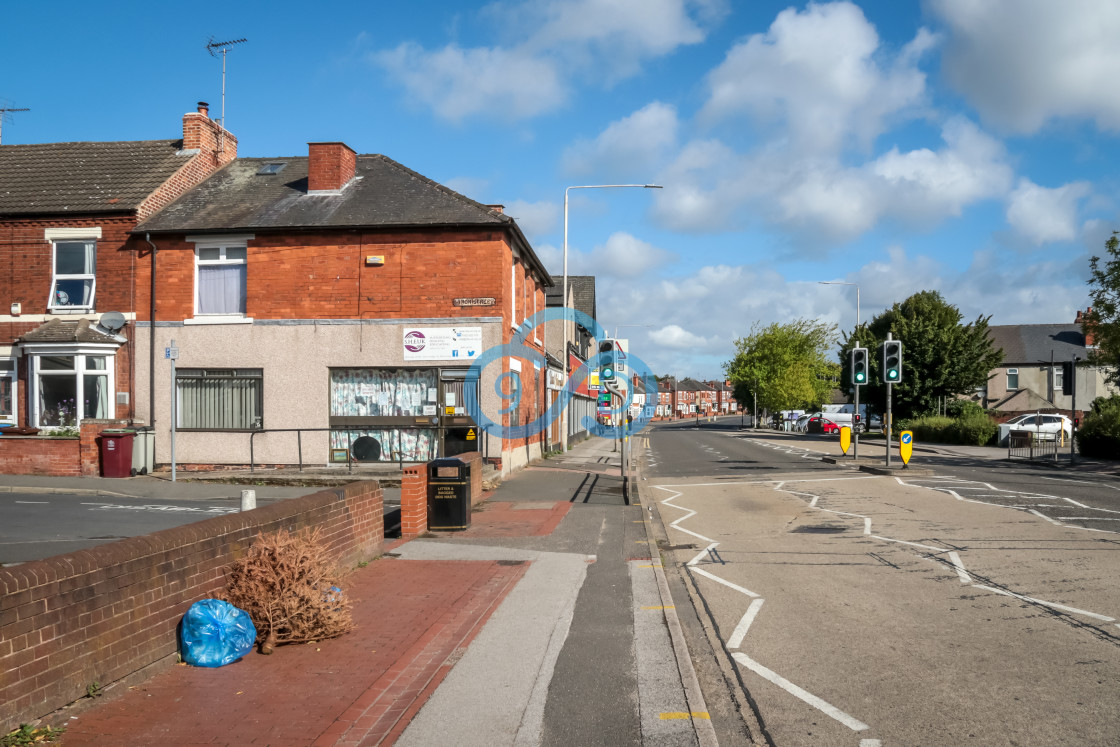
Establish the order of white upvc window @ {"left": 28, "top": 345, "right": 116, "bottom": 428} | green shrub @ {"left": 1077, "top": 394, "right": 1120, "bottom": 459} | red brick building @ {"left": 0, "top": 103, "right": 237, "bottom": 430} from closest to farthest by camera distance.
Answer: white upvc window @ {"left": 28, "top": 345, "right": 116, "bottom": 428}, red brick building @ {"left": 0, "top": 103, "right": 237, "bottom": 430}, green shrub @ {"left": 1077, "top": 394, "right": 1120, "bottom": 459}

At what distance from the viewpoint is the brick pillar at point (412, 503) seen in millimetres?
12172

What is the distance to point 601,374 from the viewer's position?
60.4 ft

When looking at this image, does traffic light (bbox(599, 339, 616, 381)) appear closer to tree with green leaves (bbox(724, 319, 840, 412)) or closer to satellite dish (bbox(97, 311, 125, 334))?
satellite dish (bbox(97, 311, 125, 334))

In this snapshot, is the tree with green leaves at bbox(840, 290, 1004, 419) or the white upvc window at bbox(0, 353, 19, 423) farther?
the tree with green leaves at bbox(840, 290, 1004, 419)

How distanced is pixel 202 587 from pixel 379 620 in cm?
158

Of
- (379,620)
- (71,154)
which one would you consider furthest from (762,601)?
(71,154)

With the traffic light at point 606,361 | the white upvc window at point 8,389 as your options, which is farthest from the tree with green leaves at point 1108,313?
the white upvc window at point 8,389

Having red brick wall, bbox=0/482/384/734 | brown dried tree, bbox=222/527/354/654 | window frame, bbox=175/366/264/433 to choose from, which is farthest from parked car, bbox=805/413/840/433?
red brick wall, bbox=0/482/384/734

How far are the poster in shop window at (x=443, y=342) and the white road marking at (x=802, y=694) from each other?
14.0 m

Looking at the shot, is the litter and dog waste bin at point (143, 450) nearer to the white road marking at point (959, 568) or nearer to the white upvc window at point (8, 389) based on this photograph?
the white upvc window at point (8, 389)

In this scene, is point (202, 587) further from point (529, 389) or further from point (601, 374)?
point (529, 389)

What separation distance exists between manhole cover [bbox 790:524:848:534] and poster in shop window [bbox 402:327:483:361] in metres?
9.32

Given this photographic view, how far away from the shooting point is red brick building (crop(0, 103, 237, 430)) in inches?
779

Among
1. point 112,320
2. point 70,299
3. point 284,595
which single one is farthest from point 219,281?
point 284,595
